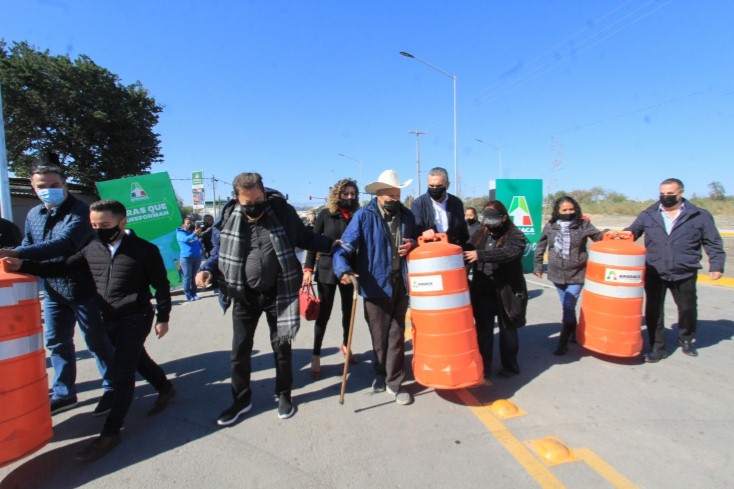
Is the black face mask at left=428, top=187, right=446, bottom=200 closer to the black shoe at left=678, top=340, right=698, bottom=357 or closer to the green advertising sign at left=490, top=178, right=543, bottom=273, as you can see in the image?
the black shoe at left=678, top=340, right=698, bottom=357

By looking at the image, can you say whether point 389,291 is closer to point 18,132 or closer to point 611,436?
point 611,436

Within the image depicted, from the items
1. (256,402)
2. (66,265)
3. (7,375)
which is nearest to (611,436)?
(256,402)

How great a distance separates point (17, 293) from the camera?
249 centimetres

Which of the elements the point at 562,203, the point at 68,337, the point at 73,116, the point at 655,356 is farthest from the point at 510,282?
the point at 73,116

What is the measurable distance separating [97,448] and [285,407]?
1316 mm

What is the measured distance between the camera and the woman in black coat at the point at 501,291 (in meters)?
3.74

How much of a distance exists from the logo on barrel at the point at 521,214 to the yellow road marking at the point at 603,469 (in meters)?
8.13

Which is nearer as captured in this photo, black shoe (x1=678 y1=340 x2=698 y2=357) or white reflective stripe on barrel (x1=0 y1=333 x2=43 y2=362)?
white reflective stripe on barrel (x1=0 y1=333 x2=43 y2=362)

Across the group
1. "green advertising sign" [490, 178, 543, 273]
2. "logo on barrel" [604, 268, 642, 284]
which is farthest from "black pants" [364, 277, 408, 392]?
"green advertising sign" [490, 178, 543, 273]

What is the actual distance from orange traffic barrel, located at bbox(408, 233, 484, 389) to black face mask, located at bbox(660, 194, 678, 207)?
2800 mm

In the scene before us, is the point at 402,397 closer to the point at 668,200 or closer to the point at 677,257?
the point at 677,257

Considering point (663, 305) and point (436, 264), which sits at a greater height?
point (436, 264)

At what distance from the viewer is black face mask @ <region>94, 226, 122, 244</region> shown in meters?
3.02

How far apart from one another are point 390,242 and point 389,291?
427mm
